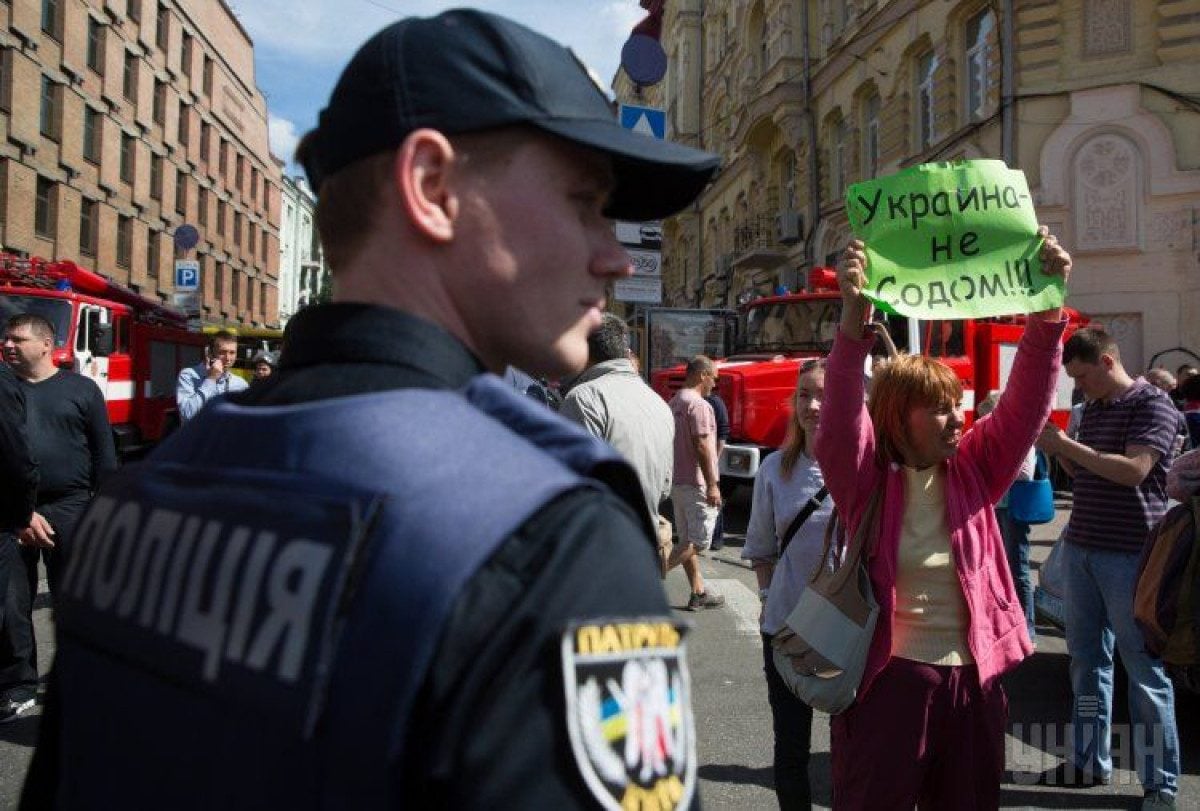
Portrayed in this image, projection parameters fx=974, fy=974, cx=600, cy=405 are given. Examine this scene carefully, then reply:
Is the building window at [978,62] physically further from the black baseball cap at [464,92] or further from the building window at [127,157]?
the building window at [127,157]

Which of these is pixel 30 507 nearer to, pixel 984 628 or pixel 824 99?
pixel 984 628

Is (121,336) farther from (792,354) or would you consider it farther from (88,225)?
(88,225)

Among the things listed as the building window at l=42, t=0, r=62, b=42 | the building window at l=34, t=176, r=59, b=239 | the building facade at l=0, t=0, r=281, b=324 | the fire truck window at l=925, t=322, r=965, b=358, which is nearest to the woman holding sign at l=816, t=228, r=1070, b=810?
the fire truck window at l=925, t=322, r=965, b=358

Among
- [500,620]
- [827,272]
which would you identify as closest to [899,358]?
[500,620]

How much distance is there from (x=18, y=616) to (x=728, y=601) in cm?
464

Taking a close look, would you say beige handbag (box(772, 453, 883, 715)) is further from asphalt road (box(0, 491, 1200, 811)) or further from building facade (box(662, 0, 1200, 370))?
building facade (box(662, 0, 1200, 370))

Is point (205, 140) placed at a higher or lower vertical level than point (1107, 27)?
higher

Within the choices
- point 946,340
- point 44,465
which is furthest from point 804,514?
point 946,340

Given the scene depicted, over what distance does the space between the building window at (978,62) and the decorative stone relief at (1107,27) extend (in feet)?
A: 5.46

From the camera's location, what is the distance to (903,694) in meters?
2.62

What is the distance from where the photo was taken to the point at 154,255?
3706 centimetres

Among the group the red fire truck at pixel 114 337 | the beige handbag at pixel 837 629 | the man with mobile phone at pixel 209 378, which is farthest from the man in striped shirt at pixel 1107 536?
the red fire truck at pixel 114 337

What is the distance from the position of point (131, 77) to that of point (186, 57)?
579cm

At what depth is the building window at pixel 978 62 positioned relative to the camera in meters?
17.7
